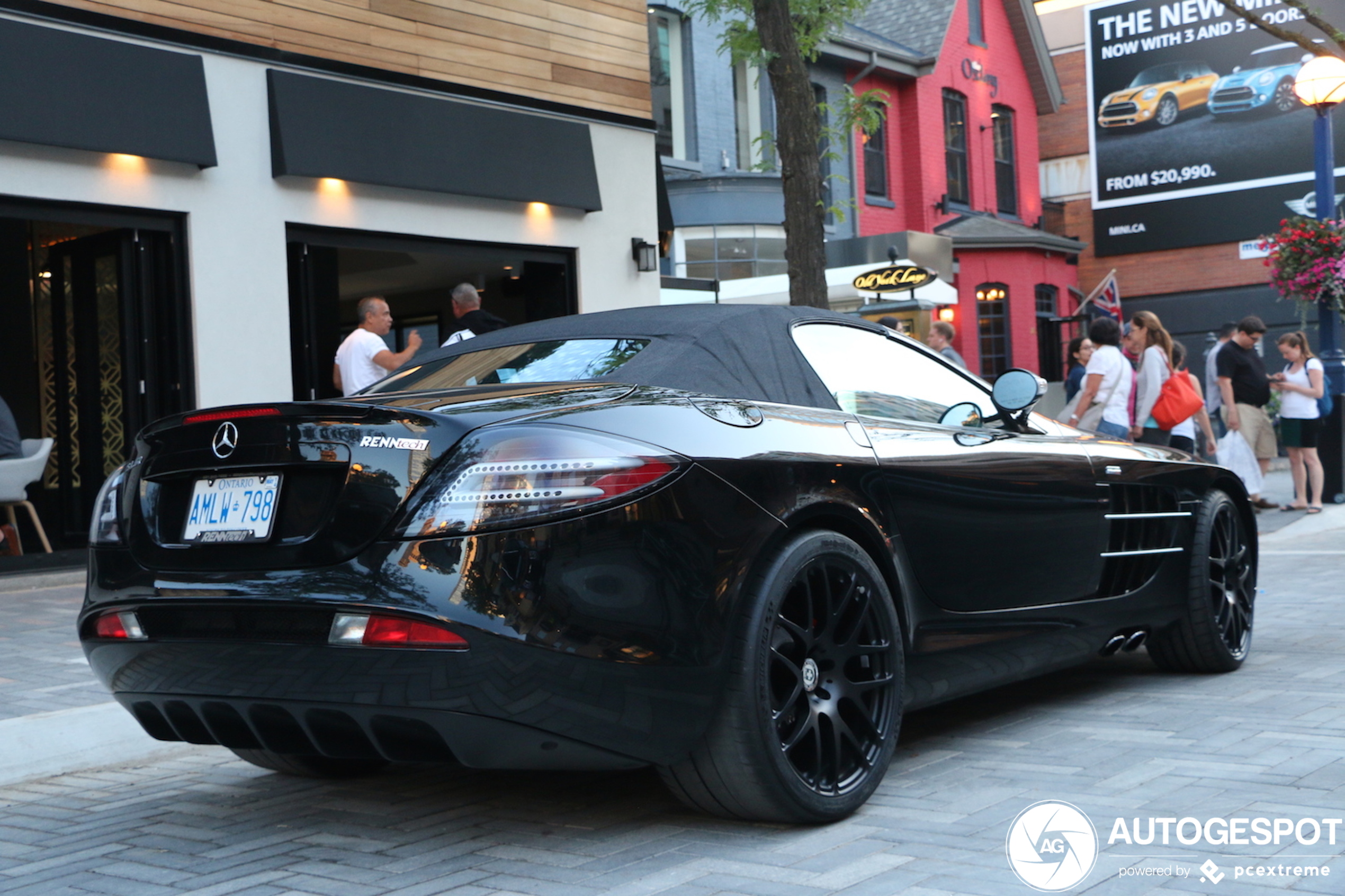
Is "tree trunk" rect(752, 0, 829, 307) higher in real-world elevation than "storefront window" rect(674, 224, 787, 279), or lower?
lower

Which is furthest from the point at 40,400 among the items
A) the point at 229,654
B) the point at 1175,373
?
the point at 229,654

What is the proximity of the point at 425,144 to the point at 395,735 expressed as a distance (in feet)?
29.3

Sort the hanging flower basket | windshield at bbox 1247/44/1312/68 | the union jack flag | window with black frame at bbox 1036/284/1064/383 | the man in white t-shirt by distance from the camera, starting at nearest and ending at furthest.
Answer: the man in white t-shirt → the hanging flower basket → the union jack flag → window with black frame at bbox 1036/284/1064/383 → windshield at bbox 1247/44/1312/68

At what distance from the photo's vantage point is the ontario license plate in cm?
322

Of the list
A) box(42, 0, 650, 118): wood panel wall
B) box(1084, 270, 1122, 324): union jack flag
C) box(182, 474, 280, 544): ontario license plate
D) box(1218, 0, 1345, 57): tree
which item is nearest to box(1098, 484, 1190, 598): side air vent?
box(182, 474, 280, 544): ontario license plate

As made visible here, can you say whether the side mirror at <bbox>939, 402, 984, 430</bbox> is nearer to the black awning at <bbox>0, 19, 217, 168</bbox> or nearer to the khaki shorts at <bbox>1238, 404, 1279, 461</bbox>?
the black awning at <bbox>0, 19, 217, 168</bbox>

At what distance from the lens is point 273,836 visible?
3.66 meters

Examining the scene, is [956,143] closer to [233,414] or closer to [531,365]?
[531,365]

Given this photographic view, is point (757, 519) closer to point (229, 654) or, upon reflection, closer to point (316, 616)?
point (316, 616)

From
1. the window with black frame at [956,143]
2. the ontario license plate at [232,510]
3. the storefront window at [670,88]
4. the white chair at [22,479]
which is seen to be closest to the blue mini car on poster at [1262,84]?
the window with black frame at [956,143]

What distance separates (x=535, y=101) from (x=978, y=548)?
9.13m

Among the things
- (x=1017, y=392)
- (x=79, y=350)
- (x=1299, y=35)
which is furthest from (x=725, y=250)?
(x=1017, y=392)

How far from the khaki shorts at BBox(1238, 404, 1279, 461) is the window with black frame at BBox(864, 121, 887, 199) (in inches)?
520

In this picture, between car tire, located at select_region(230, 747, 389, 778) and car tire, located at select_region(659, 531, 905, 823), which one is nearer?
car tire, located at select_region(659, 531, 905, 823)
